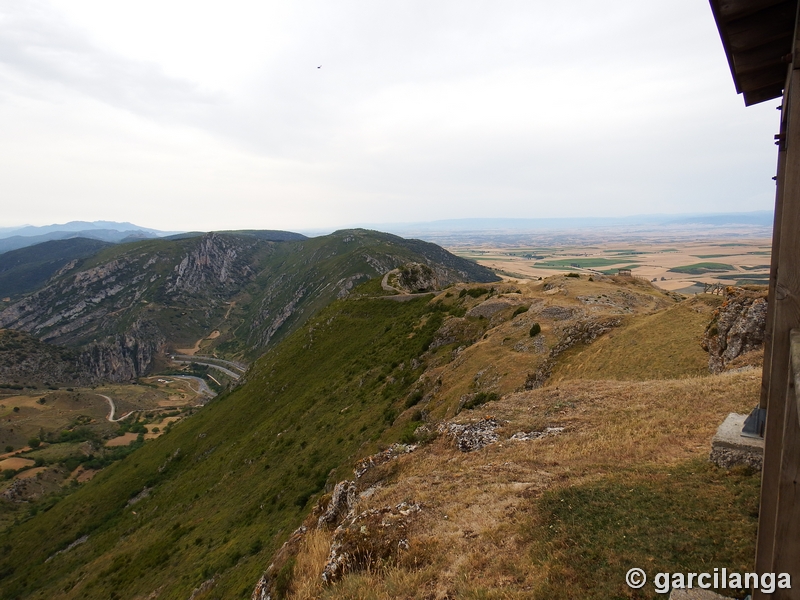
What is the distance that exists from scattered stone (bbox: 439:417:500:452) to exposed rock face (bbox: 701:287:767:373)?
42.7ft

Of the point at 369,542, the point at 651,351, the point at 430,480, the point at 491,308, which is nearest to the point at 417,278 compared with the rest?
the point at 491,308

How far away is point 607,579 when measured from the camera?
285 inches

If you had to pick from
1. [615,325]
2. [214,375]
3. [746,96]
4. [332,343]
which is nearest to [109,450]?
[214,375]

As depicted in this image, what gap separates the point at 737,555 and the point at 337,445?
3184 centimetres

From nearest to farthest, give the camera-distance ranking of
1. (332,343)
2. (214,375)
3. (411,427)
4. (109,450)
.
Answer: (411,427) → (332,343) → (109,450) → (214,375)

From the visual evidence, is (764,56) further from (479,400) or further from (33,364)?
(33,364)

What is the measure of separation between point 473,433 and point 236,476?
3903cm

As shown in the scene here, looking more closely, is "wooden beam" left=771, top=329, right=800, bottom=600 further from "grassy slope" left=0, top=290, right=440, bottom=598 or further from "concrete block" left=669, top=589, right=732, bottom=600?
"grassy slope" left=0, top=290, right=440, bottom=598

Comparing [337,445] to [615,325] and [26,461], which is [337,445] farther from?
[26,461]

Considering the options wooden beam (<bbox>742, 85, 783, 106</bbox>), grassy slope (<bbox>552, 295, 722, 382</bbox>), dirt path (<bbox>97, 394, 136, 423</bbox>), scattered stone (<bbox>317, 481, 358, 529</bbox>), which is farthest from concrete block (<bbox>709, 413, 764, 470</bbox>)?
dirt path (<bbox>97, 394, 136, 423</bbox>)

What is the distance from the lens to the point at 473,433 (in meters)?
16.9

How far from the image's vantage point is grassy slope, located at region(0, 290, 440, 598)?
31062 mm

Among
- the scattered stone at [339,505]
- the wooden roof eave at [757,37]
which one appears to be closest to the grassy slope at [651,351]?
the scattered stone at [339,505]

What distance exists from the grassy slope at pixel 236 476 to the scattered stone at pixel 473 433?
1217cm
